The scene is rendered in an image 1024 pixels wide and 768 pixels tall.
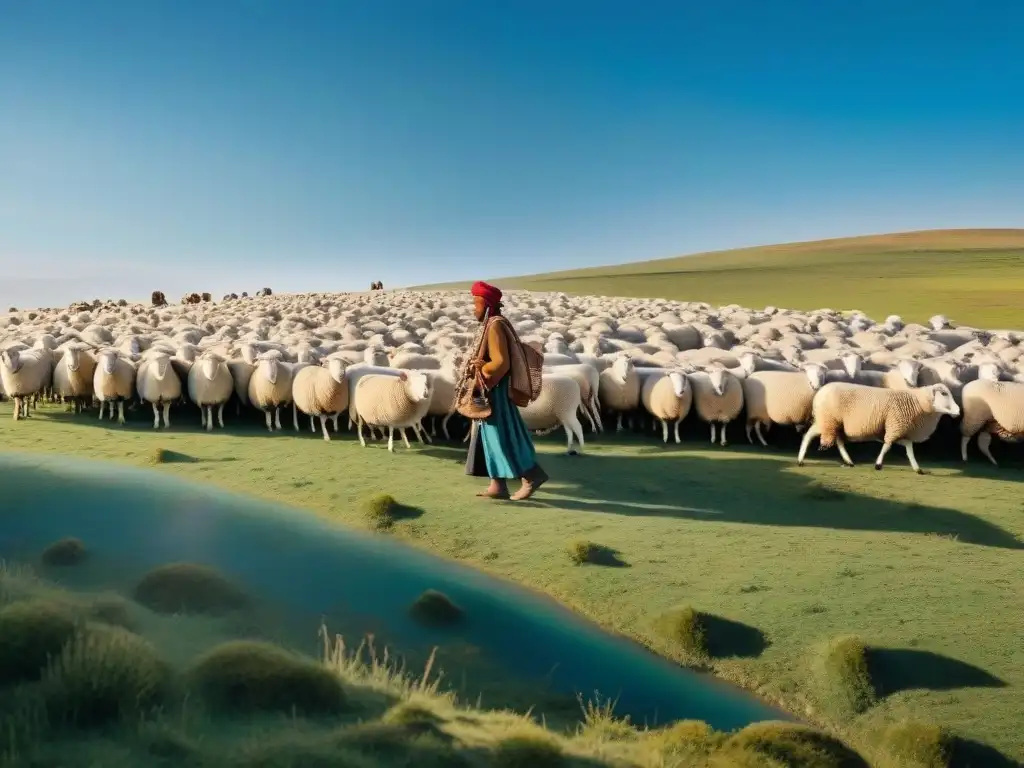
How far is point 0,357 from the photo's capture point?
1463 cm

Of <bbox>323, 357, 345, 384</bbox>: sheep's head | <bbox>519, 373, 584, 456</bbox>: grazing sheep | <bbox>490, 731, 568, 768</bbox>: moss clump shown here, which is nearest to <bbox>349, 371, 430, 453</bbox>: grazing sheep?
<bbox>323, 357, 345, 384</bbox>: sheep's head

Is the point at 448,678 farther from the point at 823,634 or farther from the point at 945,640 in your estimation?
the point at 945,640

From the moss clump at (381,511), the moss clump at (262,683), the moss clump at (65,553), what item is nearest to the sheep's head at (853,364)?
the moss clump at (381,511)

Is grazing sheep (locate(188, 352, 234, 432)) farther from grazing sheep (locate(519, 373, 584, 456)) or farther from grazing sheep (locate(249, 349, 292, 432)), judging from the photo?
grazing sheep (locate(519, 373, 584, 456))

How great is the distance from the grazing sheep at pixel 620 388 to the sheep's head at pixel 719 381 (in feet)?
4.62

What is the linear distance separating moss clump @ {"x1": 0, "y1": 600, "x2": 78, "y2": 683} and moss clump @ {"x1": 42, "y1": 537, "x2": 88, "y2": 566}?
2.28 metres

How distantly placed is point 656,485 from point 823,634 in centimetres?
429

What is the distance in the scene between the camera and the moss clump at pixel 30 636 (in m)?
3.98

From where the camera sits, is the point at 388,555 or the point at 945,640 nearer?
the point at 945,640

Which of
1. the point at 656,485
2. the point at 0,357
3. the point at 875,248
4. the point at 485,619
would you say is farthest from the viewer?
the point at 875,248

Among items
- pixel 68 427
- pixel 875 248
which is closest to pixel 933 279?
pixel 875 248

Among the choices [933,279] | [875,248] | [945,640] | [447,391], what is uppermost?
[875,248]

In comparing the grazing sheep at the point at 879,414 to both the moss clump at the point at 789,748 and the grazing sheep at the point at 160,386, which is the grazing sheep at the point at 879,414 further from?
the grazing sheep at the point at 160,386

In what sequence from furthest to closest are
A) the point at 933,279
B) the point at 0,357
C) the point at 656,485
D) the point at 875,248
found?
1. the point at 875,248
2. the point at 933,279
3. the point at 0,357
4. the point at 656,485
